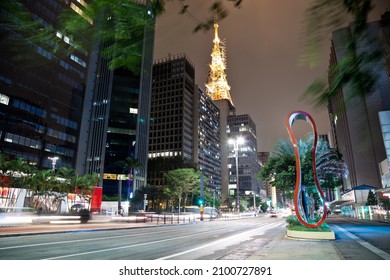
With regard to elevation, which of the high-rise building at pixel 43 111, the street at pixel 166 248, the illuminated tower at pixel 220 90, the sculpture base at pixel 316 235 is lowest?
the street at pixel 166 248

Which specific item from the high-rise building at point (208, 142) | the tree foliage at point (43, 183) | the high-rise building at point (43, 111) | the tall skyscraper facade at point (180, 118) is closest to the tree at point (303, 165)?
the tree foliage at point (43, 183)

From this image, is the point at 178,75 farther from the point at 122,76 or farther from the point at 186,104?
the point at 122,76

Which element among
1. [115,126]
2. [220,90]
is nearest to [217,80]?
[220,90]

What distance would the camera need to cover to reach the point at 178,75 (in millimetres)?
123688

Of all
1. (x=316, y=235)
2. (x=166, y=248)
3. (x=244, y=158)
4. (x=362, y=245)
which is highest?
(x=244, y=158)

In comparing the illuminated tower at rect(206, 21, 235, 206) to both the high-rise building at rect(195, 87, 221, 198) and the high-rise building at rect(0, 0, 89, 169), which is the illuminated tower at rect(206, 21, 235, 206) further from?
the high-rise building at rect(0, 0, 89, 169)

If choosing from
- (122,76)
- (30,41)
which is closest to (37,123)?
(122,76)

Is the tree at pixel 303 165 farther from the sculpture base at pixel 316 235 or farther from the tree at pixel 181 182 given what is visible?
the tree at pixel 181 182

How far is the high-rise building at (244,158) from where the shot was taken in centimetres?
15362

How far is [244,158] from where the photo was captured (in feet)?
516

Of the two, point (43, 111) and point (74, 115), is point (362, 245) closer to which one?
point (43, 111)

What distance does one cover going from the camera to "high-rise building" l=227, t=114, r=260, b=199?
153625 mm

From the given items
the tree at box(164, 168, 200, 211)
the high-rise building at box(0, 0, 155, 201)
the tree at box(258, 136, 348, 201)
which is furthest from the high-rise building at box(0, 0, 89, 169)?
the tree at box(258, 136, 348, 201)
